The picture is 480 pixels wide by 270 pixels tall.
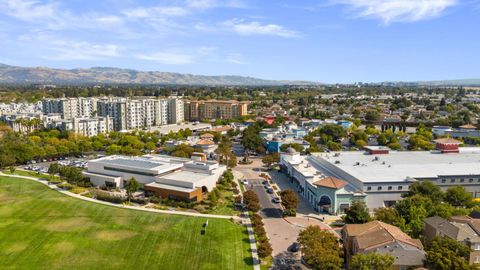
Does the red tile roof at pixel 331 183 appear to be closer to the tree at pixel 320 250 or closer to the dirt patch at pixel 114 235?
the tree at pixel 320 250

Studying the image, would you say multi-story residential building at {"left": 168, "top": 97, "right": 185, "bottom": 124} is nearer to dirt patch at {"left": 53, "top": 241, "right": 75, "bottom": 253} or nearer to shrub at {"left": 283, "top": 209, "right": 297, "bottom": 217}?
shrub at {"left": 283, "top": 209, "right": 297, "bottom": 217}

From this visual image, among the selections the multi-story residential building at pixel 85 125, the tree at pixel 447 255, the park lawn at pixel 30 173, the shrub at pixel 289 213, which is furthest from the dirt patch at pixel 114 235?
the multi-story residential building at pixel 85 125

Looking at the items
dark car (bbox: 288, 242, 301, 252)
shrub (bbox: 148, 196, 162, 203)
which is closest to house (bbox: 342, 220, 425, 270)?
dark car (bbox: 288, 242, 301, 252)

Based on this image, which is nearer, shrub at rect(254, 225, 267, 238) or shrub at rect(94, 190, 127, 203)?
shrub at rect(254, 225, 267, 238)

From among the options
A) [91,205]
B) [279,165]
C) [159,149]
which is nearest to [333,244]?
[91,205]

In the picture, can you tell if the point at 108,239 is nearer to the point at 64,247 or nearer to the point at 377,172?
the point at 64,247

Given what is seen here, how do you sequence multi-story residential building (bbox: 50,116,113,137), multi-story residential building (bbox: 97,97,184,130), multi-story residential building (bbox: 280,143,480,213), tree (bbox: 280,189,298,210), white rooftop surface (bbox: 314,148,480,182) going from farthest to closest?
multi-story residential building (bbox: 97,97,184,130), multi-story residential building (bbox: 50,116,113,137), white rooftop surface (bbox: 314,148,480,182), multi-story residential building (bbox: 280,143,480,213), tree (bbox: 280,189,298,210)

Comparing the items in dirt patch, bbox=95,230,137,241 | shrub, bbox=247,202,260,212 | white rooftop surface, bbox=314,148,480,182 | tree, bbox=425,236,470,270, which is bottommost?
dirt patch, bbox=95,230,137,241
